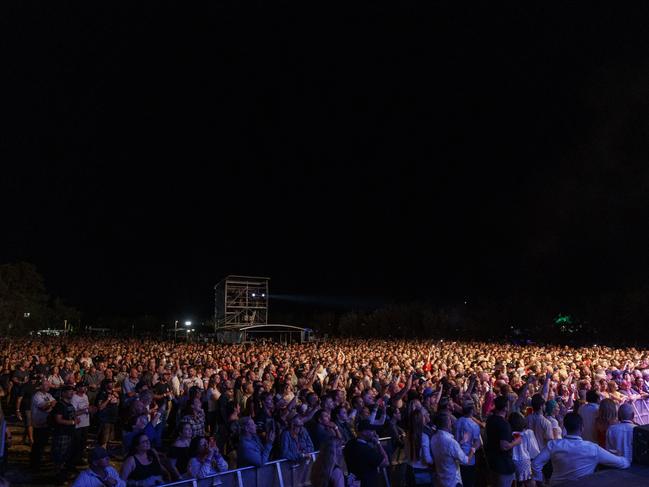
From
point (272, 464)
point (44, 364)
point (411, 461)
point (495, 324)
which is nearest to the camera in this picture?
point (272, 464)

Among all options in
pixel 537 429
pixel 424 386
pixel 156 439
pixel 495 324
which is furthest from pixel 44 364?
pixel 495 324

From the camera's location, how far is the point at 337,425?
7.72 metres

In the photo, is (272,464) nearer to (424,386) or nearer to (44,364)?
(424,386)

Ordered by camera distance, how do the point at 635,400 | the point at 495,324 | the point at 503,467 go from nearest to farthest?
the point at 503,467, the point at 635,400, the point at 495,324

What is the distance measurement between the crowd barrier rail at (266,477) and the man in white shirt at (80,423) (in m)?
4.10

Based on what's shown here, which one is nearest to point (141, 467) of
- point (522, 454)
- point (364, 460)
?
point (364, 460)

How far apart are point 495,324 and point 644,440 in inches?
2223

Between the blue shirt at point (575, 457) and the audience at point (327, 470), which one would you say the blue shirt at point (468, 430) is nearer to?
the audience at point (327, 470)

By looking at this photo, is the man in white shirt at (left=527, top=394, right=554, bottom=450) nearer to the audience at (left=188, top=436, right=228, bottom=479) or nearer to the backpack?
the audience at (left=188, top=436, right=228, bottom=479)

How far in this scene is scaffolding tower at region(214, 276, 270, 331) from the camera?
5162cm

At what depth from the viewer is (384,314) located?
7188cm

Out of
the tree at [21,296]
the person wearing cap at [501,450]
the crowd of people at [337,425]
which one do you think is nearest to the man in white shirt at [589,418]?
the crowd of people at [337,425]

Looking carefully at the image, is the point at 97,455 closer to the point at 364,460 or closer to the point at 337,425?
the point at 364,460

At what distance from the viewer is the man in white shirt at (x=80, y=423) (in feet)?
28.8
